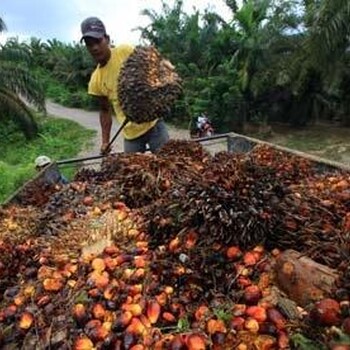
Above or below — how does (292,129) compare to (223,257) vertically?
A: below

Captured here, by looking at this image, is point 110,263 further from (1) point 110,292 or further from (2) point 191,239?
(2) point 191,239

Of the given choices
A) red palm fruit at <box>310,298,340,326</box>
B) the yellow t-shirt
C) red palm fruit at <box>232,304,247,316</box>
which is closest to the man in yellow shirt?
the yellow t-shirt

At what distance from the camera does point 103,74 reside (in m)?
5.34

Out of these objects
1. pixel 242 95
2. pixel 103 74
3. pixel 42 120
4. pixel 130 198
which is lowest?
pixel 42 120

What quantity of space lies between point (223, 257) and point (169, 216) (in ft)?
1.22

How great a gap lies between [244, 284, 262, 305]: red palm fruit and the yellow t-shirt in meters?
2.94

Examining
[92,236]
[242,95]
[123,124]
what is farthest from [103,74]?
[242,95]

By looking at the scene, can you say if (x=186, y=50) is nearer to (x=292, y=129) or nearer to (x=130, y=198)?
(x=292, y=129)

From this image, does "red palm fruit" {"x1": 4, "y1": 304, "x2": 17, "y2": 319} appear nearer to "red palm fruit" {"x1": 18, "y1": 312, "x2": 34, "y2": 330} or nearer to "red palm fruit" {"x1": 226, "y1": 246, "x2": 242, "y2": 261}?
"red palm fruit" {"x1": 18, "y1": 312, "x2": 34, "y2": 330}

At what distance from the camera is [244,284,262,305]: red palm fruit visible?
2.26 metres

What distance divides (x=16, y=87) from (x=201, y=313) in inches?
774

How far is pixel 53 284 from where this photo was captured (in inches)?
101

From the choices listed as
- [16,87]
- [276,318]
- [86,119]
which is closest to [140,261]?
[276,318]

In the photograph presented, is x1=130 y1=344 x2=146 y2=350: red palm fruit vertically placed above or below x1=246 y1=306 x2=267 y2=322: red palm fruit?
below
